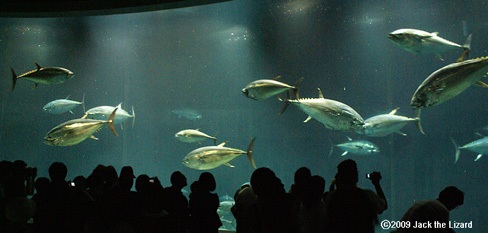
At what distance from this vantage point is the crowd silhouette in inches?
67.8

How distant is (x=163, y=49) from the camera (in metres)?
9.29

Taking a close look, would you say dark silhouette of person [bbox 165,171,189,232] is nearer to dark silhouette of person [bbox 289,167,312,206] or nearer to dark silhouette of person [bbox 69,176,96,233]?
dark silhouette of person [bbox 69,176,96,233]

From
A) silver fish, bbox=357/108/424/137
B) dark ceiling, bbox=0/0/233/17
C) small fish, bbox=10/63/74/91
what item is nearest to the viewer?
small fish, bbox=10/63/74/91

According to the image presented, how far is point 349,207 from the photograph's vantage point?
1.71 m

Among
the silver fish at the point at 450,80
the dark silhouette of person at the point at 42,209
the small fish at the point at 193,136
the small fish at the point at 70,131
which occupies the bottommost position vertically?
the dark silhouette of person at the point at 42,209

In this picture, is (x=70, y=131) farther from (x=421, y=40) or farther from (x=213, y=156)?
(x=421, y=40)

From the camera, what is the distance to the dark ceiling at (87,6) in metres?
5.50

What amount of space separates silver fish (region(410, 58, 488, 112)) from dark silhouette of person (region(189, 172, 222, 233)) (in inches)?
73.7

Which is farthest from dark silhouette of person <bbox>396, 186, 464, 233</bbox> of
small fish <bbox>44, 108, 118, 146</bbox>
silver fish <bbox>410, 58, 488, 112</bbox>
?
small fish <bbox>44, 108, 118, 146</bbox>

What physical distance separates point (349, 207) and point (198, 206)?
1131mm

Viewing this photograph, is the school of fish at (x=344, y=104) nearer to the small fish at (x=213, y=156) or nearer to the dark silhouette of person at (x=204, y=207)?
the small fish at (x=213, y=156)

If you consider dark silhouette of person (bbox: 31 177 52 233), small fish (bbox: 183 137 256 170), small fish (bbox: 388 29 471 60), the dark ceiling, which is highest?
the dark ceiling

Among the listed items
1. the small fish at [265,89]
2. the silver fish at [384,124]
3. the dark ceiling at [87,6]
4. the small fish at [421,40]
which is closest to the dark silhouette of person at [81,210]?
the small fish at [265,89]

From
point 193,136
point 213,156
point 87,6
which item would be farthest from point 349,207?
point 87,6
